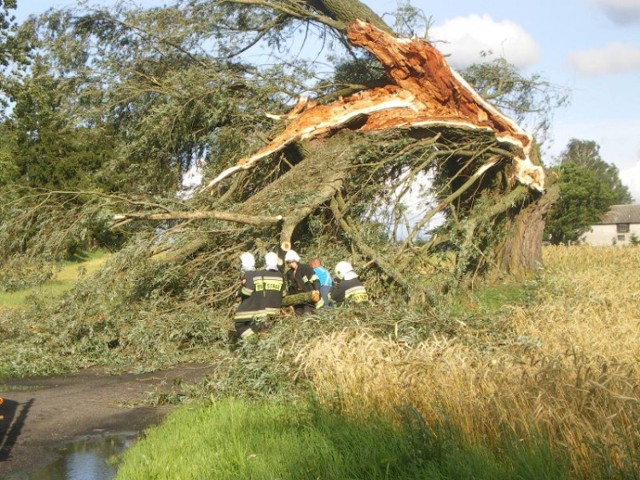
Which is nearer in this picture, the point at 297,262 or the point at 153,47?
the point at 297,262

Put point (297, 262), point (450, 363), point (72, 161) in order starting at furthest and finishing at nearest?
point (72, 161)
point (297, 262)
point (450, 363)

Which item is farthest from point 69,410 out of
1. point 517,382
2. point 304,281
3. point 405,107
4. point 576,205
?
point 576,205

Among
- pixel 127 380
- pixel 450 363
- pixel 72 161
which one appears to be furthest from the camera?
pixel 72 161

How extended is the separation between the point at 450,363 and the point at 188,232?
6.88 metres

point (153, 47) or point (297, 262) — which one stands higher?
point (153, 47)

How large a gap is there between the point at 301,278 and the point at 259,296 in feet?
3.29

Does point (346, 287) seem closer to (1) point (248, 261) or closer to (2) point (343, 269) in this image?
(2) point (343, 269)

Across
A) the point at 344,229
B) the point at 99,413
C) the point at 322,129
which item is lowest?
the point at 99,413

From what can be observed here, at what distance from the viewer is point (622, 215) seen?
75.4 m

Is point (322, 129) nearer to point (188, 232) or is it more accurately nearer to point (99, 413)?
point (188, 232)

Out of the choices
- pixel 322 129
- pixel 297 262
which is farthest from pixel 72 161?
pixel 297 262

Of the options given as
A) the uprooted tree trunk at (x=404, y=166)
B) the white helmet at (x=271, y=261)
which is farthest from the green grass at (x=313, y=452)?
the uprooted tree trunk at (x=404, y=166)

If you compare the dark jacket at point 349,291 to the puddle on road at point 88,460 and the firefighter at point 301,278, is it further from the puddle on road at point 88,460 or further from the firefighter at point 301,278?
the puddle on road at point 88,460

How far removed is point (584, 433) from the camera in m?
4.86
